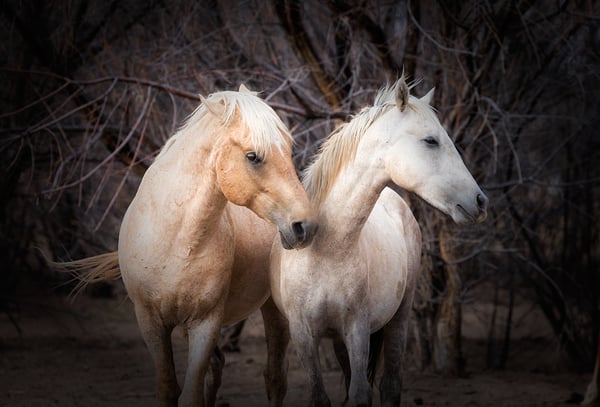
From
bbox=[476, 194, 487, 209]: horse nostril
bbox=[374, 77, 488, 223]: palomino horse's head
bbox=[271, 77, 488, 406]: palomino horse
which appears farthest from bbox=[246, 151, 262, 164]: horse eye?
bbox=[476, 194, 487, 209]: horse nostril

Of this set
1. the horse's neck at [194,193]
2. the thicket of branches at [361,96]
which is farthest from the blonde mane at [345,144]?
the thicket of branches at [361,96]

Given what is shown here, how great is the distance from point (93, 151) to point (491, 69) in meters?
4.22

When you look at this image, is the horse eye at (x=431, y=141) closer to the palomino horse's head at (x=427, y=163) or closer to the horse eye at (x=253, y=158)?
the palomino horse's head at (x=427, y=163)

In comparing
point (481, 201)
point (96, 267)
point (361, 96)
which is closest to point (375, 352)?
point (481, 201)

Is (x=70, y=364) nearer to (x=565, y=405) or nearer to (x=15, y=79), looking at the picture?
(x=15, y=79)

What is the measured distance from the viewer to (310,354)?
3730 mm

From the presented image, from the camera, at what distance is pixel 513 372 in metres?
7.61

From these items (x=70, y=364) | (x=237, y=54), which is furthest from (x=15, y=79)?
(x=70, y=364)

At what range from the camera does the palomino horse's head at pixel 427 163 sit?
11.3 feet

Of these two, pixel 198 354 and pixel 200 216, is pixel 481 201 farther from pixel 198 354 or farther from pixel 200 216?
pixel 198 354

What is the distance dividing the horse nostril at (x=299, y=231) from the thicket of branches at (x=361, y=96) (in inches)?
100

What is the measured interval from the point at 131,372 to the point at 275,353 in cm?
315

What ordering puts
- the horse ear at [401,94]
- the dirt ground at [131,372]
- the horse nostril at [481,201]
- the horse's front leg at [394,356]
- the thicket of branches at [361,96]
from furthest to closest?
1. the thicket of branches at [361,96]
2. the dirt ground at [131,372]
3. the horse's front leg at [394,356]
4. the horse ear at [401,94]
5. the horse nostril at [481,201]

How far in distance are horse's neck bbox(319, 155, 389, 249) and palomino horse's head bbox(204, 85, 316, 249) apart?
24cm
